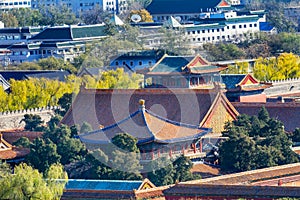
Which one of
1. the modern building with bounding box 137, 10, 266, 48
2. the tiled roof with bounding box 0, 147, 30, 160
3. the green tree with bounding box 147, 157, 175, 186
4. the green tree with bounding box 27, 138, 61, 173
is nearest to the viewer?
the green tree with bounding box 147, 157, 175, 186

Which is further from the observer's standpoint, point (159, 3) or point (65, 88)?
point (159, 3)

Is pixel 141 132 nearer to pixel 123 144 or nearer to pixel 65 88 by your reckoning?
pixel 123 144

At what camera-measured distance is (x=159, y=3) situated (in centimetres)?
9156

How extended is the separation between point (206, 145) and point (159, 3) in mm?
62302

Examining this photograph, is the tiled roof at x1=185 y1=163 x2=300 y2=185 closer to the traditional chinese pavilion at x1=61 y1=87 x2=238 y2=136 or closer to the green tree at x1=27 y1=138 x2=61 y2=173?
the green tree at x1=27 y1=138 x2=61 y2=173

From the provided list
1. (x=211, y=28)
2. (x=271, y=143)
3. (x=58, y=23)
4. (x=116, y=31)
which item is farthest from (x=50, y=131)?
(x=58, y=23)

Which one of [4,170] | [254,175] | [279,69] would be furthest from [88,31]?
[4,170]

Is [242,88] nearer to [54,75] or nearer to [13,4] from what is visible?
[54,75]

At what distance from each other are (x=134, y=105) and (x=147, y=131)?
452 cm

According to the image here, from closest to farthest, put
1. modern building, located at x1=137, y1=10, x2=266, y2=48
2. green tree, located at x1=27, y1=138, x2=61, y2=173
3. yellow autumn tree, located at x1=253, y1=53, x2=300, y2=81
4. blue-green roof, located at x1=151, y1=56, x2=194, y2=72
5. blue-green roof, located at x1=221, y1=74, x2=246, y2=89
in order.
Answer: green tree, located at x1=27, y1=138, x2=61, y2=173 < blue-green roof, located at x1=151, y1=56, x2=194, y2=72 < blue-green roof, located at x1=221, y1=74, x2=246, y2=89 < yellow autumn tree, located at x1=253, y1=53, x2=300, y2=81 < modern building, located at x1=137, y1=10, x2=266, y2=48

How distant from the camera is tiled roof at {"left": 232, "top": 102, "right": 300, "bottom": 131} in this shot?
3569cm

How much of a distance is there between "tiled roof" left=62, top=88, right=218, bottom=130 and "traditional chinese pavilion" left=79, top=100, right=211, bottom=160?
6.29 ft

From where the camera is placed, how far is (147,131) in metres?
28.1

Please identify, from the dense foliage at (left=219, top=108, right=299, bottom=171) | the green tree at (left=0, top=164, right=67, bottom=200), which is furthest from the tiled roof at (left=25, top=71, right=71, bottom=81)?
the green tree at (left=0, top=164, right=67, bottom=200)
